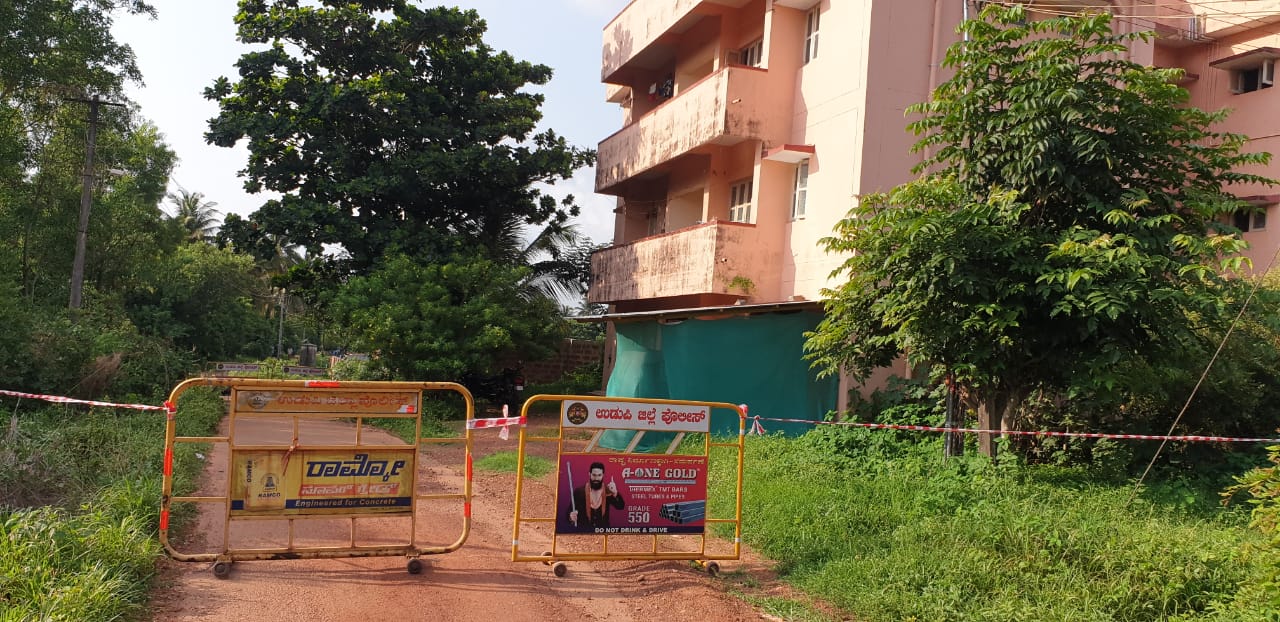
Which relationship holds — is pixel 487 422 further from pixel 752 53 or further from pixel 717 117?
pixel 752 53

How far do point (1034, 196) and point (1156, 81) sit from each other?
4.87 ft

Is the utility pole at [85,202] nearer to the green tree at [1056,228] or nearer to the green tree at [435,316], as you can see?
the green tree at [435,316]

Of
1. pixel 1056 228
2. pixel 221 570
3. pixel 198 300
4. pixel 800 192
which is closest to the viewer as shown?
pixel 221 570

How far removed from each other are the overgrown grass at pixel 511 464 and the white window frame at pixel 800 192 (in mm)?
5719

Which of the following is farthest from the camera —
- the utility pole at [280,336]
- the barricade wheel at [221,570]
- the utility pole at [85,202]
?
the utility pole at [280,336]

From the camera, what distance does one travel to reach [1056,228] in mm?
9133

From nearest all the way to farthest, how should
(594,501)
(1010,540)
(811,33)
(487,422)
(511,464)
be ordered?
(1010,540), (594,501), (487,422), (511,464), (811,33)

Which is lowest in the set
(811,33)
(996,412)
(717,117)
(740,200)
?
(996,412)

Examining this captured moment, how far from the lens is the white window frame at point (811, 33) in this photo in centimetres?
A: 1493

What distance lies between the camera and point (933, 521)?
7.71 meters

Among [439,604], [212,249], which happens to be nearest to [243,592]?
[439,604]

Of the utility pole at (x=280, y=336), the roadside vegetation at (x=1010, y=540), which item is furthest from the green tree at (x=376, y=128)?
the utility pole at (x=280, y=336)

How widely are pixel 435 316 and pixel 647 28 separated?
7.68 m

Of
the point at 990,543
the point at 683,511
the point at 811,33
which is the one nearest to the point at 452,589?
the point at 683,511
